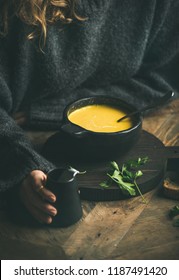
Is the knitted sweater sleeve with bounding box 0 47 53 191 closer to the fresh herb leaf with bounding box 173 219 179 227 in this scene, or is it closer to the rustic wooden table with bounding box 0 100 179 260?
the rustic wooden table with bounding box 0 100 179 260

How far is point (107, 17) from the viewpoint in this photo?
1.71 metres

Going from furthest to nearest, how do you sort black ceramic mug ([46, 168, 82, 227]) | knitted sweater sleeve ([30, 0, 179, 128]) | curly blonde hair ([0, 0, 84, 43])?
knitted sweater sleeve ([30, 0, 179, 128]) → curly blonde hair ([0, 0, 84, 43]) → black ceramic mug ([46, 168, 82, 227])

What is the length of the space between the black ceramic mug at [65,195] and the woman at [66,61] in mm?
56

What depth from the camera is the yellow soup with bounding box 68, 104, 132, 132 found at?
1.46 m

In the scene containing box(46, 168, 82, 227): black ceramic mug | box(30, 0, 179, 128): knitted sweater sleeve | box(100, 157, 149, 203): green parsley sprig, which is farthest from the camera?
box(30, 0, 179, 128): knitted sweater sleeve

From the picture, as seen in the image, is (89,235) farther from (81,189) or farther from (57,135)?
(57,135)

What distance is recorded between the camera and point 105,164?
4.74 ft

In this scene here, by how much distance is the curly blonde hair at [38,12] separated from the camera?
1.50 m

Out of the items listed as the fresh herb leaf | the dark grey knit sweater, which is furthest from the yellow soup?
the fresh herb leaf

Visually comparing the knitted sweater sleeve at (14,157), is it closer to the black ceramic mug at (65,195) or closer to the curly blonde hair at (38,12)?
the black ceramic mug at (65,195)

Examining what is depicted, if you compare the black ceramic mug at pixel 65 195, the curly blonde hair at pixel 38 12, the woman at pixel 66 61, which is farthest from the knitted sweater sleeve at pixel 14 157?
the curly blonde hair at pixel 38 12

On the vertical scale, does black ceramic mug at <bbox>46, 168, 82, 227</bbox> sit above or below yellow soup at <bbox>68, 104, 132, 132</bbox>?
below

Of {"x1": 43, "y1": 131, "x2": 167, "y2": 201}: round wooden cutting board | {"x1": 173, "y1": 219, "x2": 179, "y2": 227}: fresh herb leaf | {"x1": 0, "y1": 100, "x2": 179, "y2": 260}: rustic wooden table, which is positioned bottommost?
{"x1": 0, "y1": 100, "x2": 179, "y2": 260}: rustic wooden table
